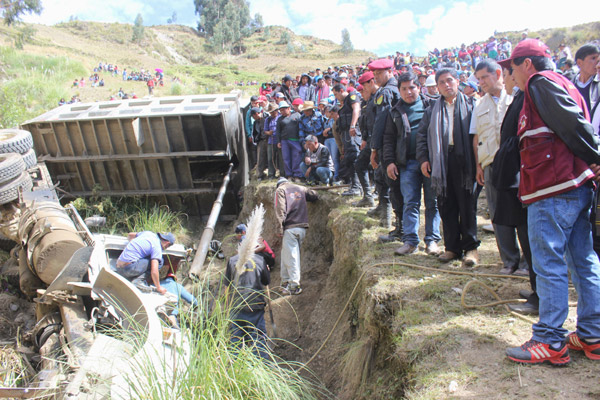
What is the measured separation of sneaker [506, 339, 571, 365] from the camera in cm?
232

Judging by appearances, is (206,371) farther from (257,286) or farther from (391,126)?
(391,126)

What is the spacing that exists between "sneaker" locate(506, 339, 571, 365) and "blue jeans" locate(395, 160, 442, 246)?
6.55 ft

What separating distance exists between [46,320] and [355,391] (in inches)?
146

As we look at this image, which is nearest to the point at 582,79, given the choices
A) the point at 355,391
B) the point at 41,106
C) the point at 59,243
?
the point at 355,391

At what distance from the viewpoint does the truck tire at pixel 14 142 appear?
668cm

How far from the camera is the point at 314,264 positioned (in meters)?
7.40

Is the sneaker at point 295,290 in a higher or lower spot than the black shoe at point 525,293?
lower

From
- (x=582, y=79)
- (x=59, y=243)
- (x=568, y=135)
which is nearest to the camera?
(x=568, y=135)

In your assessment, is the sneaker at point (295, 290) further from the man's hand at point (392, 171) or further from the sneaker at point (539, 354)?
the sneaker at point (539, 354)

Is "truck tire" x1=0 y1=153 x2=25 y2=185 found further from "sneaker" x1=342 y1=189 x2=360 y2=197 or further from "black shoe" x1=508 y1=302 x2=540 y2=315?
"black shoe" x1=508 y1=302 x2=540 y2=315

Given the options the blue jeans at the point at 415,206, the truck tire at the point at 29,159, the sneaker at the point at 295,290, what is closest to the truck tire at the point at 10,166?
the truck tire at the point at 29,159

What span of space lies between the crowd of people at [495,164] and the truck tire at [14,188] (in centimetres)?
412

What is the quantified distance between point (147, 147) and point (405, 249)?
6.99 m

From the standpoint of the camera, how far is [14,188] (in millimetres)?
6348
